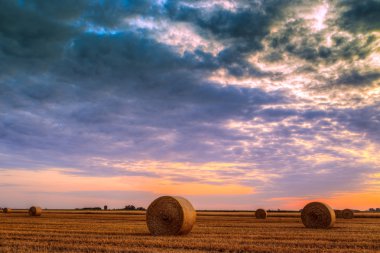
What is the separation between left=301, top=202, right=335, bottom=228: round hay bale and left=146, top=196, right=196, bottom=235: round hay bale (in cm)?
954

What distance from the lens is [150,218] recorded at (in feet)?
69.1

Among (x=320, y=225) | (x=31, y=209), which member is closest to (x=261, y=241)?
(x=320, y=225)

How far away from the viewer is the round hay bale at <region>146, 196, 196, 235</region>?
802 inches

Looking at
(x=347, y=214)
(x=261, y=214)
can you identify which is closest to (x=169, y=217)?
(x=261, y=214)

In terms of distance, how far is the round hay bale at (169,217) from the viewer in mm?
20359

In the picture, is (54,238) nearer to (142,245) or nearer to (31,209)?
(142,245)

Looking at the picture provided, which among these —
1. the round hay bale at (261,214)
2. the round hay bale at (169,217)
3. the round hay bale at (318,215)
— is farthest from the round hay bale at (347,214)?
the round hay bale at (169,217)

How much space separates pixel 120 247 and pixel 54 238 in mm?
4572

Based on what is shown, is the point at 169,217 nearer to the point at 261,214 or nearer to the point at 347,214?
the point at 261,214

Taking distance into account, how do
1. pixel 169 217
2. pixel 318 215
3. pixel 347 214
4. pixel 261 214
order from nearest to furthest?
1. pixel 169 217
2. pixel 318 215
3. pixel 261 214
4. pixel 347 214

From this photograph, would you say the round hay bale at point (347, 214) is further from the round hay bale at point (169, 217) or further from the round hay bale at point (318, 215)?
the round hay bale at point (169, 217)

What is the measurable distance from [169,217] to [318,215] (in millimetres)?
11406

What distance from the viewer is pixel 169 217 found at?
67.8ft

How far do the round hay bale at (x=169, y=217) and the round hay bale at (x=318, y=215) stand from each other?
954 cm
